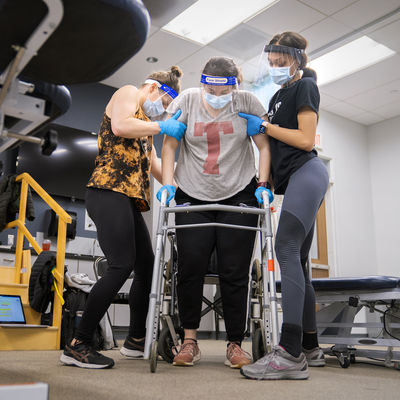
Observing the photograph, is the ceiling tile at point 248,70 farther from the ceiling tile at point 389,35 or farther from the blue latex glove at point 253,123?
the blue latex glove at point 253,123

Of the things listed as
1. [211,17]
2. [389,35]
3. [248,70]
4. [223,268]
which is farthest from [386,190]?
[223,268]

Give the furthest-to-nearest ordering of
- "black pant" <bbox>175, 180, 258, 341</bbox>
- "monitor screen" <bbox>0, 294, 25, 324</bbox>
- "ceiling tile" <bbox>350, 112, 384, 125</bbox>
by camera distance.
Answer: "ceiling tile" <bbox>350, 112, 384, 125</bbox>, "monitor screen" <bbox>0, 294, 25, 324</bbox>, "black pant" <bbox>175, 180, 258, 341</bbox>

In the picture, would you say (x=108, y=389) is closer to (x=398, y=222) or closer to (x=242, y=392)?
(x=242, y=392)

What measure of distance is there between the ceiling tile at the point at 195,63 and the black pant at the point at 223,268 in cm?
377

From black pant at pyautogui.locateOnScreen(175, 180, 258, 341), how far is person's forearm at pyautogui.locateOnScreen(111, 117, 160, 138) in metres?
0.40

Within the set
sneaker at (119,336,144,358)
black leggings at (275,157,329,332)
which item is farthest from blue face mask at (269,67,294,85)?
sneaker at (119,336,144,358)

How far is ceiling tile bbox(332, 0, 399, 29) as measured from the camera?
4637mm

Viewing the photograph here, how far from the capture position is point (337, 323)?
8.27ft

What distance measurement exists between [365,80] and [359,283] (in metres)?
4.54

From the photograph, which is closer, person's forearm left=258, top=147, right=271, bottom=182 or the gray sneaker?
the gray sneaker

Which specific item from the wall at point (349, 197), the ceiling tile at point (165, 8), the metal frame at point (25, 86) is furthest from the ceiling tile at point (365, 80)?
the metal frame at point (25, 86)

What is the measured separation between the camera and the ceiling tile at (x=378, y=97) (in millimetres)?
6402

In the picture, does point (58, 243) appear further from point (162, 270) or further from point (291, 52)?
point (291, 52)

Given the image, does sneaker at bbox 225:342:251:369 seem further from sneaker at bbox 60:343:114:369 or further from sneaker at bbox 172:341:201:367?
sneaker at bbox 60:343:114:369
